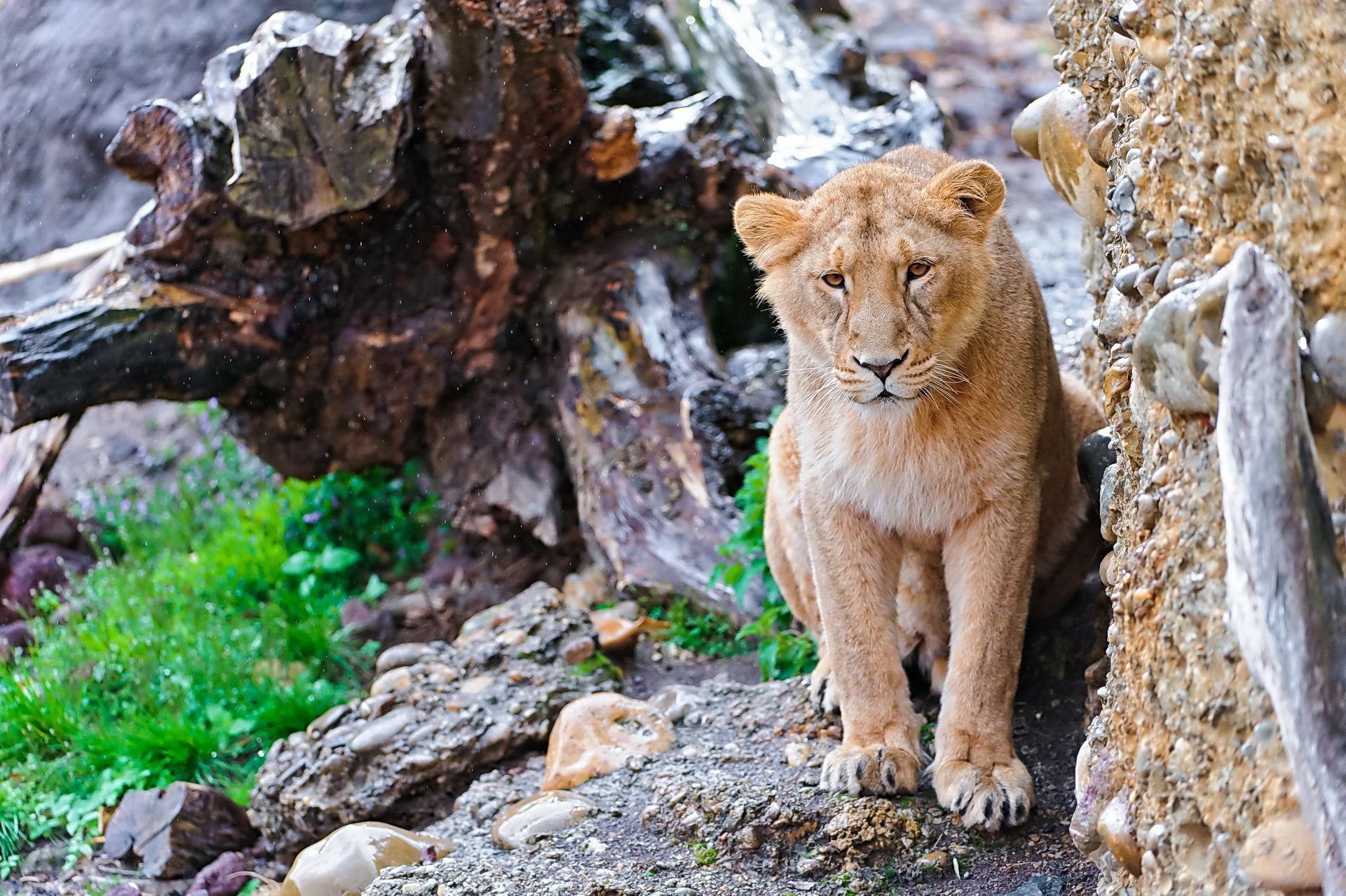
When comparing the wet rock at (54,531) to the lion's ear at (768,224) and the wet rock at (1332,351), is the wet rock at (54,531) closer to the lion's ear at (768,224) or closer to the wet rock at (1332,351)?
the lion's ear at (768,224)

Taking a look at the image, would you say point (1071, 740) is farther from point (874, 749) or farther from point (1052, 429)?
point (1052, 429)

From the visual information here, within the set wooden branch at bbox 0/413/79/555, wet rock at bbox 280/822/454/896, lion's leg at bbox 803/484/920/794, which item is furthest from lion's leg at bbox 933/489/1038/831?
wooden branch at bbox 0/413/79/555

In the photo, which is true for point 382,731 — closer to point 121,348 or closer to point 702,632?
point 702,632

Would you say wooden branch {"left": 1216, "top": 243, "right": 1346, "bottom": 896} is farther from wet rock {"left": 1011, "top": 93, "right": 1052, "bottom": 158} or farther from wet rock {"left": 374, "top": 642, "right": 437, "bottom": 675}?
wet rock {"left": 374, "top": 642, "right": 437, "bottom": 675}

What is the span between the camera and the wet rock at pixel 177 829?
571 centimetres

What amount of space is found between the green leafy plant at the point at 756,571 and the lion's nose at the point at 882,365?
2154mm

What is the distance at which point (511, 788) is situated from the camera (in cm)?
531

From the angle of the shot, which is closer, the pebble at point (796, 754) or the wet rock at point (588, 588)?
the pebble at point (796, 754)

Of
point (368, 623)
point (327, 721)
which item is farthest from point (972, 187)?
point (368, 623)

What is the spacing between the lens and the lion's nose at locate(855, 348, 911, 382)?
13.2 feet

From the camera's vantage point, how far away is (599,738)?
5.23 m

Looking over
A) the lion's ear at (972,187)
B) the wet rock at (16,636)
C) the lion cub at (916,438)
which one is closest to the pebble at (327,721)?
the lion cub at (916,438)

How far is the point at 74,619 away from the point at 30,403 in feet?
6.31

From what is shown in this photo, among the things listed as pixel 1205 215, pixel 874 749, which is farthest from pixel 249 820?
pixel 1205 215
